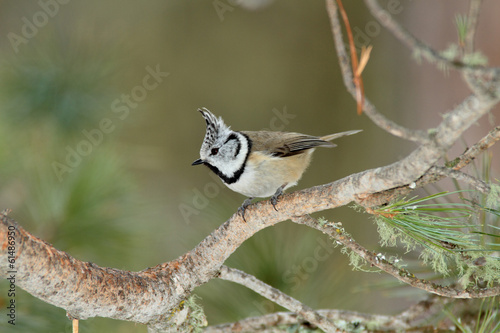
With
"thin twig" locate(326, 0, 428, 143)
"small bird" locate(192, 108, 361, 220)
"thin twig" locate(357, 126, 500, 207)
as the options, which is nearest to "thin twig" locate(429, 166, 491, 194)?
"thin twig" locate(357, 126, 500, 207)

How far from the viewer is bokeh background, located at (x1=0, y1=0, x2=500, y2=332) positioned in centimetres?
123

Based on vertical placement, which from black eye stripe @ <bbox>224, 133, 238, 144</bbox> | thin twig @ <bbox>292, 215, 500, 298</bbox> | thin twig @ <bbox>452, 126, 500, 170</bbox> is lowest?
thin twig @ <bbox>292, 215, 500, 298</bbox>

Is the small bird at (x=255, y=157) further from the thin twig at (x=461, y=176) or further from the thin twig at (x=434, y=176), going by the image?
the thin twig at (x=461, y=176)

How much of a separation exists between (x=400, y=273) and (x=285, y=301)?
0.25 meters

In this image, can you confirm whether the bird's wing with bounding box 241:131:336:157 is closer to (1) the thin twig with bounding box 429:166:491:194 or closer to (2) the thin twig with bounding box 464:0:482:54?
(1) the thin twig with bounding box 429:166:491:194

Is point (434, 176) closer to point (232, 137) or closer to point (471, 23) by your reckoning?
point (471, 23)

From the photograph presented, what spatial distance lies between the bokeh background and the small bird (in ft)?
0.39

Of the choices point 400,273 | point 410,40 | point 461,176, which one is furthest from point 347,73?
point 400,273

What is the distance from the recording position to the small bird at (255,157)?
4.48ft

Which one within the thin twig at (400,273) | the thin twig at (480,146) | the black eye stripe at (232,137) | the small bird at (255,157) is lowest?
the thin twig at (400,273)

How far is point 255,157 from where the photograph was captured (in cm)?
141

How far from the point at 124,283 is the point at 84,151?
611 mm

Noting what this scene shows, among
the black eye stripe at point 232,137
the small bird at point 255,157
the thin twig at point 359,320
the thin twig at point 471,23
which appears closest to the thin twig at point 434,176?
the thin twig at point 471,23

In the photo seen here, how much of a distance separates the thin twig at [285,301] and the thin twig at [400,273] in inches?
6.7
